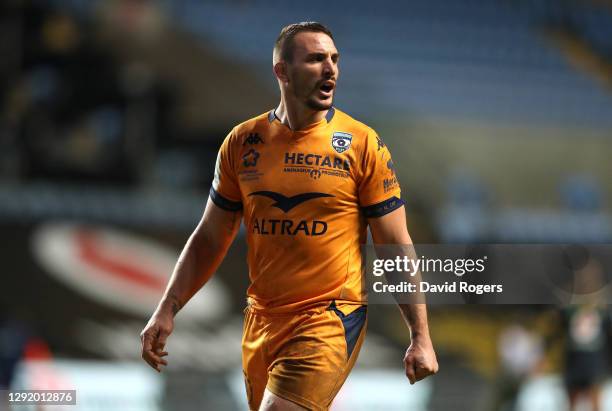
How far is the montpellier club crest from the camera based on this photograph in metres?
3.87

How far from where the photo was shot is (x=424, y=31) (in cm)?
1445

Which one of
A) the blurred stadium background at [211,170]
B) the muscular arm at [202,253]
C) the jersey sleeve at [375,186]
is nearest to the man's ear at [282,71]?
the jersey sleeve at [375,186]

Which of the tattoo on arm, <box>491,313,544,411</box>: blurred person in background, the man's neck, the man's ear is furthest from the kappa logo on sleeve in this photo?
<box>491,313,544,411</box>: blurred person in background

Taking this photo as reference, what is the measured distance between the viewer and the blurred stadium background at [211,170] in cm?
1059

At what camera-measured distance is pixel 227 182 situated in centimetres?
410

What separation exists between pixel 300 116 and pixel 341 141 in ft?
0.65

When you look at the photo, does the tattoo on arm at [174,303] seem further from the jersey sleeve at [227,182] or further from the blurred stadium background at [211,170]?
the blurred stadium background at [211,170]

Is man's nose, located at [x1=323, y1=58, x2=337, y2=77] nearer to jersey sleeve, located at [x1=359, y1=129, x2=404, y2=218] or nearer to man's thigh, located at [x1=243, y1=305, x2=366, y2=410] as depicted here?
jersey sleeve, located at [x1=359, y1=129, x2=404, y2=218]

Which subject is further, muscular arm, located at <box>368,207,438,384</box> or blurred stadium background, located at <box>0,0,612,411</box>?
blurred stadium background, located at <box>0,0,612,411</box>

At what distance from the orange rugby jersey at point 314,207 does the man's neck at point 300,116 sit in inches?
0.9

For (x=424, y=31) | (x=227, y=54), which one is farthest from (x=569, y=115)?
(x=227, y=54)

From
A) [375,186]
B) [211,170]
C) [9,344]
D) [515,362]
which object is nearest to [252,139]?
[375,186]

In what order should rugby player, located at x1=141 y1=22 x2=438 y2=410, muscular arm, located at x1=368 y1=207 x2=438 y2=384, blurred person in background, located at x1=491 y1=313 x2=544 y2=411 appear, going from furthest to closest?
blurred person in background, located at x1=491 y1=313 x2=544 y2=411 → rugby player, located at x1=141 y1=22 x2=438 y2=410 → muscular arm, located at x1=368 y1=207 x2=438 y2=384

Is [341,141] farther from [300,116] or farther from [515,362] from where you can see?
[515,362]
